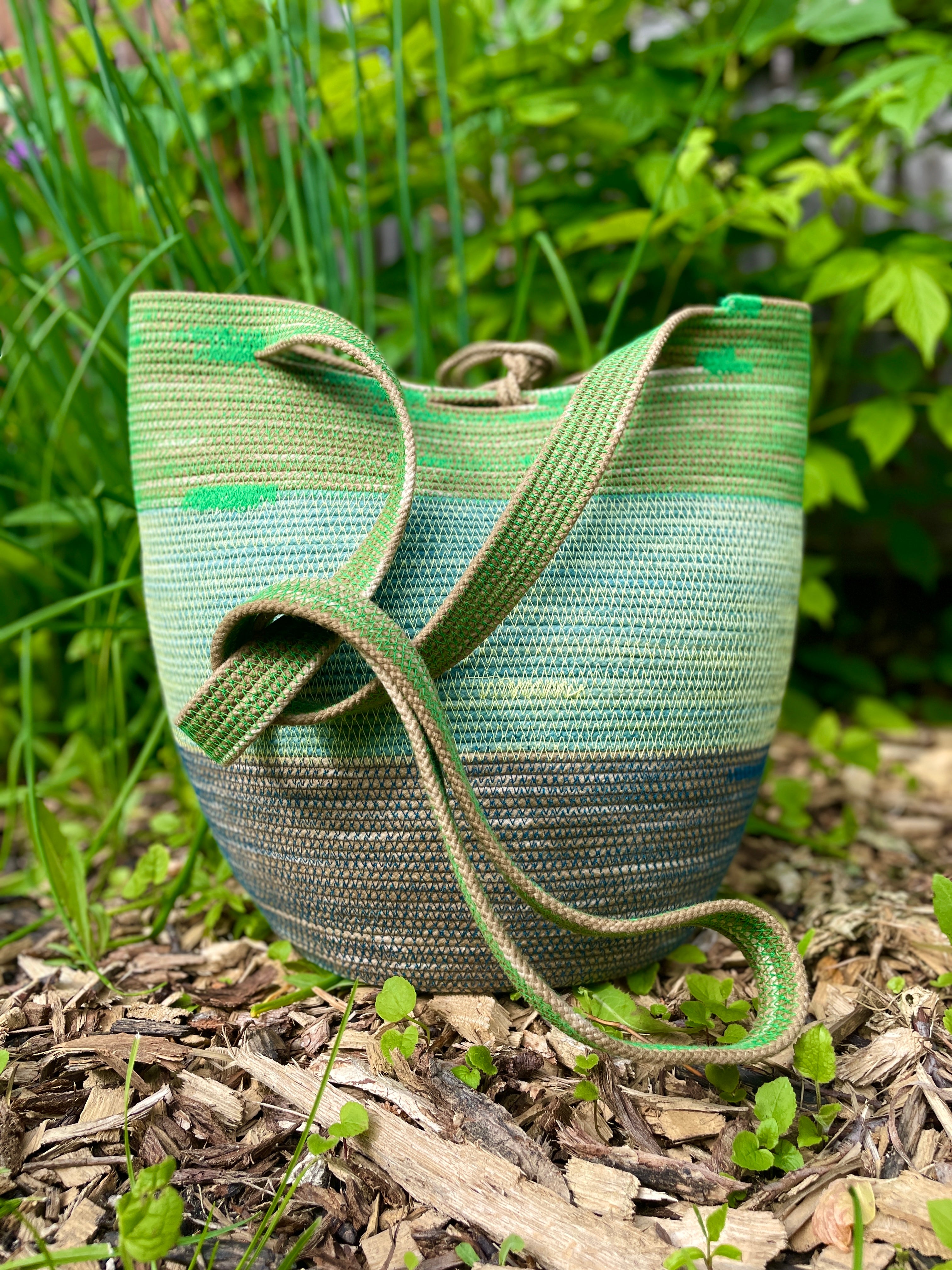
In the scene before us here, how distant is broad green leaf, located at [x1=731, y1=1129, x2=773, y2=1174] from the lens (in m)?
0.61

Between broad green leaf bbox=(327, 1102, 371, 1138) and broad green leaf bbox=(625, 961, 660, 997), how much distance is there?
0.28 meters

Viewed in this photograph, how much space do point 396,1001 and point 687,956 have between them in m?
0.30

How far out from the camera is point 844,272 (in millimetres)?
1198

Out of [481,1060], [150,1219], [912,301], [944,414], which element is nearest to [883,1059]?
[481,1060]

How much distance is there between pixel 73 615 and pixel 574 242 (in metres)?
0.99

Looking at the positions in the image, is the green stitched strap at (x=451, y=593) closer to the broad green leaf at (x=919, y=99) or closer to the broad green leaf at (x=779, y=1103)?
the broad green leaf at (x=779, y=1103)

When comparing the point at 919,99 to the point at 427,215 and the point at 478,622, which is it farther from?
the point at 478,622

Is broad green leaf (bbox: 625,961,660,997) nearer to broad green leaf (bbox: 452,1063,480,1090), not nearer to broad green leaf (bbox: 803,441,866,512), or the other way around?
broad green leaf (bbox: 452,1063,480,1090)

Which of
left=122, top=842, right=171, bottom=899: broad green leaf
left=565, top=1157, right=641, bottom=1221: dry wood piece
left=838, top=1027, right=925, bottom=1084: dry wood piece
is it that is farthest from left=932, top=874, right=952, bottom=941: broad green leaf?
left=122, top=842, right=171, bottom=899: broad green leaf

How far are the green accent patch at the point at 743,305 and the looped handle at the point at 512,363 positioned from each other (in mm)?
172


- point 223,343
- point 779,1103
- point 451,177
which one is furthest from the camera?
point 451,177

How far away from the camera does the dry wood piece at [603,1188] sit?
592 millimetres

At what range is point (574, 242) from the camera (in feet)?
4.31

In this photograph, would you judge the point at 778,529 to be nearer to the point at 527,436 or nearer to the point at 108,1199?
the point at 527,436
